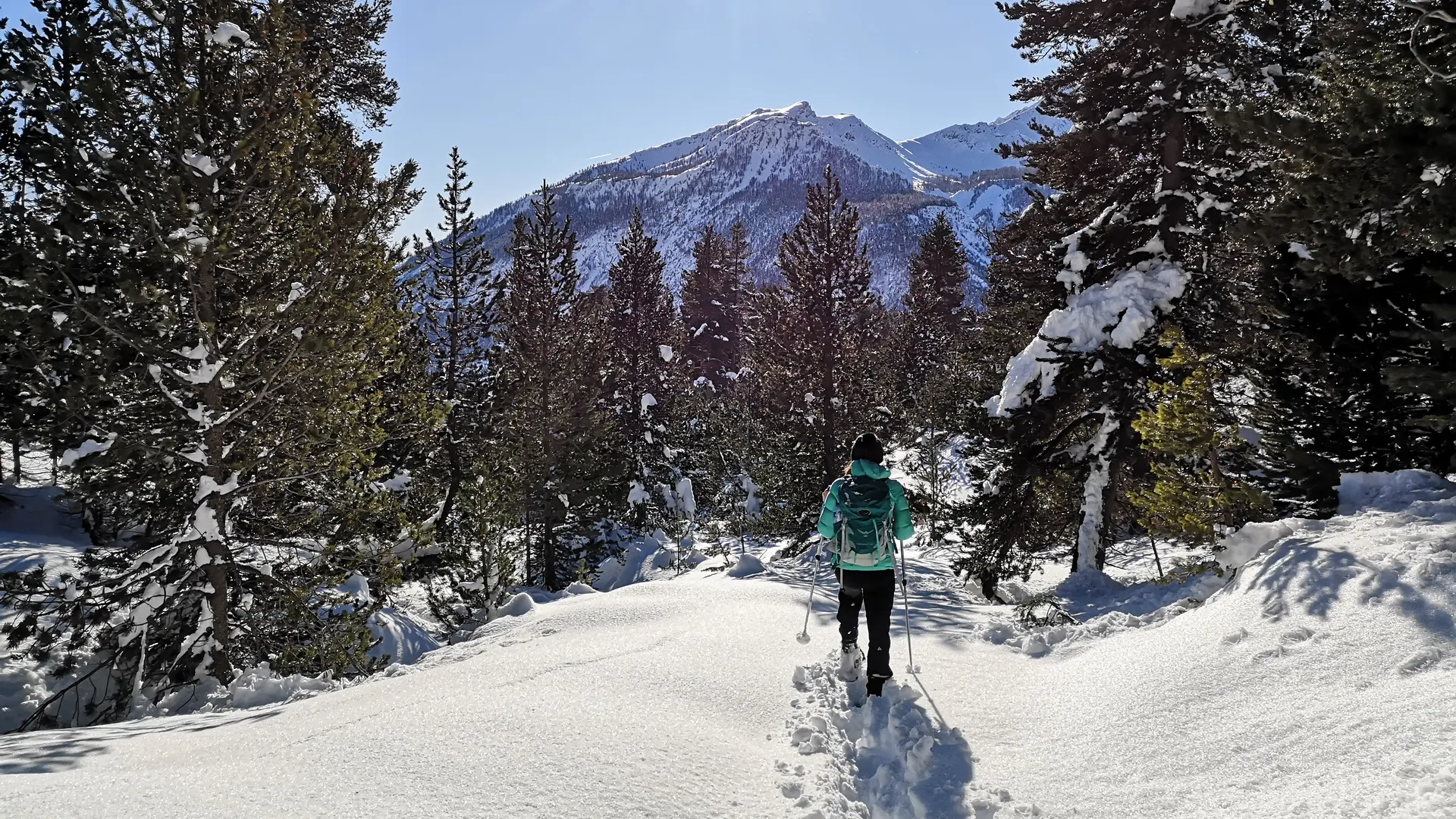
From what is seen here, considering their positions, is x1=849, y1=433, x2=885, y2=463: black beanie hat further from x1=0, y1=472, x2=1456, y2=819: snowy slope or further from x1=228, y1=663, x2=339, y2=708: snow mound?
x1=228, y1=663, x2=339, y2=708: snow mound

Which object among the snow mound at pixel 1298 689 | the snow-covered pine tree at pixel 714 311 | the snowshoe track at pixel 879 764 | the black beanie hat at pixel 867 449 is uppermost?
the snow-covered pine tree at pixel 714 311

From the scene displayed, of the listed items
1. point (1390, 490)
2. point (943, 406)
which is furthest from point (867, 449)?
point (943, 406)

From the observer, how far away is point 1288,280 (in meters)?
7.89

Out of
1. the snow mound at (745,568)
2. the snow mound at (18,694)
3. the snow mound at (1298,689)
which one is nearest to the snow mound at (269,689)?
the snow mound at (18,694)

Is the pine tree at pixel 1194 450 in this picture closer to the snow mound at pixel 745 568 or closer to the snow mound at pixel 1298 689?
the snow mound at pixel 1298 689

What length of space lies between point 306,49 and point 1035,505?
1554cm

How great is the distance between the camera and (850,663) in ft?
19.1

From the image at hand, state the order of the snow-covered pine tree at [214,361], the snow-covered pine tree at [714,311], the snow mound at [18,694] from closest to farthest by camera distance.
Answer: the snow-covered pine tree at [214,361] → the snow mound at [18,694] → the snow-covered pine tree at [714,311]

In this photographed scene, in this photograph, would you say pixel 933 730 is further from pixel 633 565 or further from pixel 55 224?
pixel 633 565

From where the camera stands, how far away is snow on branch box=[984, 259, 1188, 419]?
994cm

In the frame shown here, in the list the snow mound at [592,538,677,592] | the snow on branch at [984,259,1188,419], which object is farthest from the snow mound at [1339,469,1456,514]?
the snow mound at [592,538,677,592]

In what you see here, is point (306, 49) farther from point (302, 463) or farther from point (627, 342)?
point (627, 342)

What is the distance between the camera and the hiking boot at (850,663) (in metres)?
5.80

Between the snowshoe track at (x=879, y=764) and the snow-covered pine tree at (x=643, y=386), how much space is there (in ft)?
58.6
